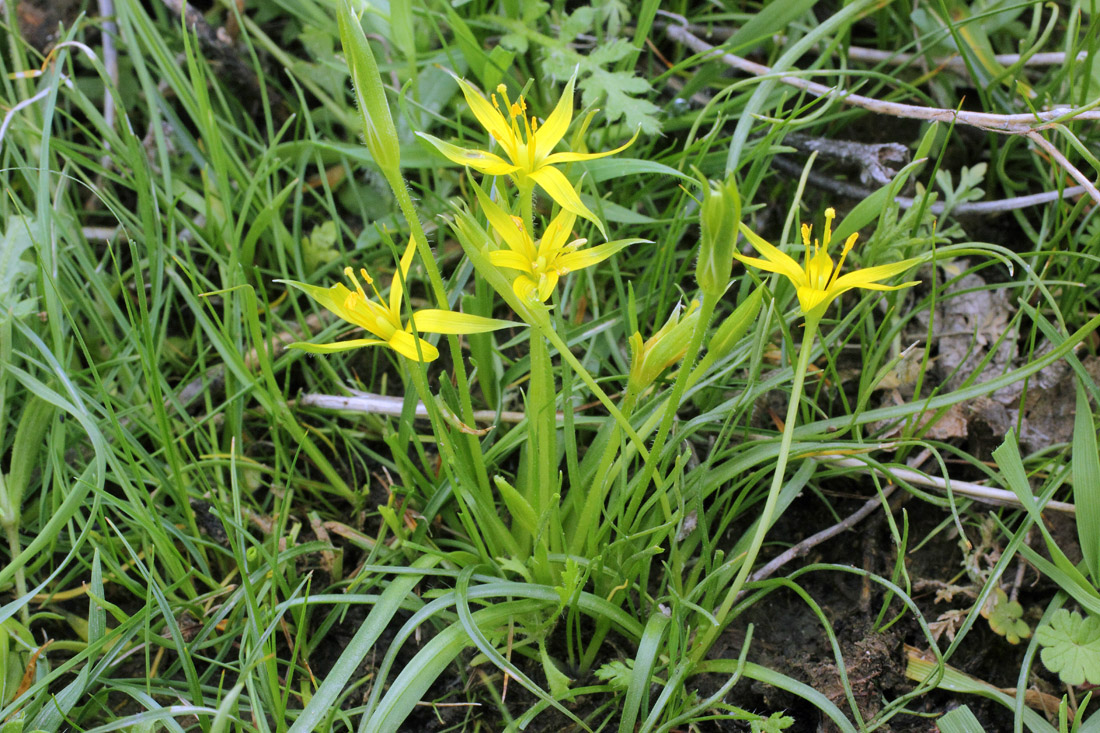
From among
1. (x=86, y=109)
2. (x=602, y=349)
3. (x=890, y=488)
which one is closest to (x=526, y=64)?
(x=602, y=349)

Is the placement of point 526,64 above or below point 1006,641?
above

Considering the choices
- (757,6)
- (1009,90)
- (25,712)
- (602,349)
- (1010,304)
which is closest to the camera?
(25,712)

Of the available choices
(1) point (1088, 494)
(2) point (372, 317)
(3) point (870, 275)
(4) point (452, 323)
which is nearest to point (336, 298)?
(2) point (372, 317)

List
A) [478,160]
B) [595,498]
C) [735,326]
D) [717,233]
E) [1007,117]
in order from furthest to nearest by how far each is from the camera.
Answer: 1. [1007,117]
2. [595,498]
3. [735,326]
4. [478,160]
5. [717,233]

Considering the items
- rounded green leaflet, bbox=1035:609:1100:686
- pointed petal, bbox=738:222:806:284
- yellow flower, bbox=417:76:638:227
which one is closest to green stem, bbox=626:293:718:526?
pointed petal, bbox=738:222:806:284

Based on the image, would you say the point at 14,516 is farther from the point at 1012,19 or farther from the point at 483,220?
the point at 1012,19

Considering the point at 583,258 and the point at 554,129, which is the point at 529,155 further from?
the point at 583,258

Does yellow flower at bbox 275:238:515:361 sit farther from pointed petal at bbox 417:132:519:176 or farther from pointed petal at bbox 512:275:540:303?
pointed petal at bbox 417:132:519:176

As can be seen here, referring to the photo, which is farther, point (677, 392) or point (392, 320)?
point (392, 320)

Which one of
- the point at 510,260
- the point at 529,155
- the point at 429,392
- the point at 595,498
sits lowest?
the point at 595,498
